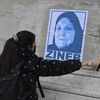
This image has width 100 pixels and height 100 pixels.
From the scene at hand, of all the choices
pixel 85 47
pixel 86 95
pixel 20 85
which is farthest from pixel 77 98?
pixel 85 47

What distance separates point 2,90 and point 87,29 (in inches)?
93.9

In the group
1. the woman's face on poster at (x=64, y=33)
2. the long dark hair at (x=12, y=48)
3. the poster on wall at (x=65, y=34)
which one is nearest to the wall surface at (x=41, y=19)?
the poster on wall at (x=65, y=34)

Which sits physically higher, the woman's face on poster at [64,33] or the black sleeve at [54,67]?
the woman's face on poster at [64,33]

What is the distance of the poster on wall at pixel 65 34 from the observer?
4730mm

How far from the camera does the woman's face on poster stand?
15.8 feet

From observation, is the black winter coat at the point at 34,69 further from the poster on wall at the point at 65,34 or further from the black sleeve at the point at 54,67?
the poster on wall at the point at 65,34

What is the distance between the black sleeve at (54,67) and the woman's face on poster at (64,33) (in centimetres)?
218

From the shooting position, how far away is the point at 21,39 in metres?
2.59

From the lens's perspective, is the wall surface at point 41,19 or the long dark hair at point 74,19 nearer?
the wall surface at point 41,19

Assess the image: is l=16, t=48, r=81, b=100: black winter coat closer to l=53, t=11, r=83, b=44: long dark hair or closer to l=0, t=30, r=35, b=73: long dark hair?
l=0, t=30, r=35, b=73: long dark hair

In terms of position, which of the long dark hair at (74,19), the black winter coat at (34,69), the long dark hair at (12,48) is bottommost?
the black winter coat at (34,69)

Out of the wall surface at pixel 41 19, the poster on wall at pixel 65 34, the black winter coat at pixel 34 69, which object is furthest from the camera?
the poster on wall at pixel 65 34

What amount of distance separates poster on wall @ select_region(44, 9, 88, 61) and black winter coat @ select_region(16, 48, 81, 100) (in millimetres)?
2058

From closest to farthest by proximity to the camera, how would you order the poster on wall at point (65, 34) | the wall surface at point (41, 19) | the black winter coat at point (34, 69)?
1. the black winter coat at point (34, 69)
2. the wall surface at point (41, 19)
3. the poster on wall at point (65, 34)
